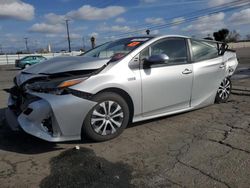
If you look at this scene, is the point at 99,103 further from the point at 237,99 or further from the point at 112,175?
the point at 237,99

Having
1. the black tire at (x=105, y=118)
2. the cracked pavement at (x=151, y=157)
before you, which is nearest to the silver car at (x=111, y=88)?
the black tire at (x=105, y=118)

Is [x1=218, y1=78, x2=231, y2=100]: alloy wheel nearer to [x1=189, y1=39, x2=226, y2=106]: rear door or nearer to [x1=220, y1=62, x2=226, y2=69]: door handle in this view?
[x1=189, y1=39, x2=226, y2=106]: rear door

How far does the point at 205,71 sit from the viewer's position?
16.6 ft

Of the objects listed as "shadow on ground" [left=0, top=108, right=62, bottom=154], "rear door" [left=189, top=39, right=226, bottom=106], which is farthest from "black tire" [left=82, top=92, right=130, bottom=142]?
"rear door" [left=189, top=39, right=226, bottom=106]

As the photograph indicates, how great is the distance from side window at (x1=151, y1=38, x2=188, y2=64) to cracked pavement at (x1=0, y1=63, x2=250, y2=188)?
1054 millimetres

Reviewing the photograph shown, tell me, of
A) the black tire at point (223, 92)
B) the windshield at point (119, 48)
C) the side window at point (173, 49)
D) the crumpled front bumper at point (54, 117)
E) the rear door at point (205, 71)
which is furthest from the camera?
the black tire at point (223, 92)

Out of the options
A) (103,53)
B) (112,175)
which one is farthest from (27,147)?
(103,53)

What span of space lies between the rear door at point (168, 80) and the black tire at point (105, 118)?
0.40 metres

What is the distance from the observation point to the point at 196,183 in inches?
108

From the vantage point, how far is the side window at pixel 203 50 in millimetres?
5000

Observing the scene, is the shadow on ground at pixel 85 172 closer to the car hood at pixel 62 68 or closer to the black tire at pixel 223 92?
the car hood at pixel 62 68

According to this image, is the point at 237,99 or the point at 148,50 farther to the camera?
the point at 237,99

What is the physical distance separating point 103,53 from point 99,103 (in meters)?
1.23

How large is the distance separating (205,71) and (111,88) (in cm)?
206
